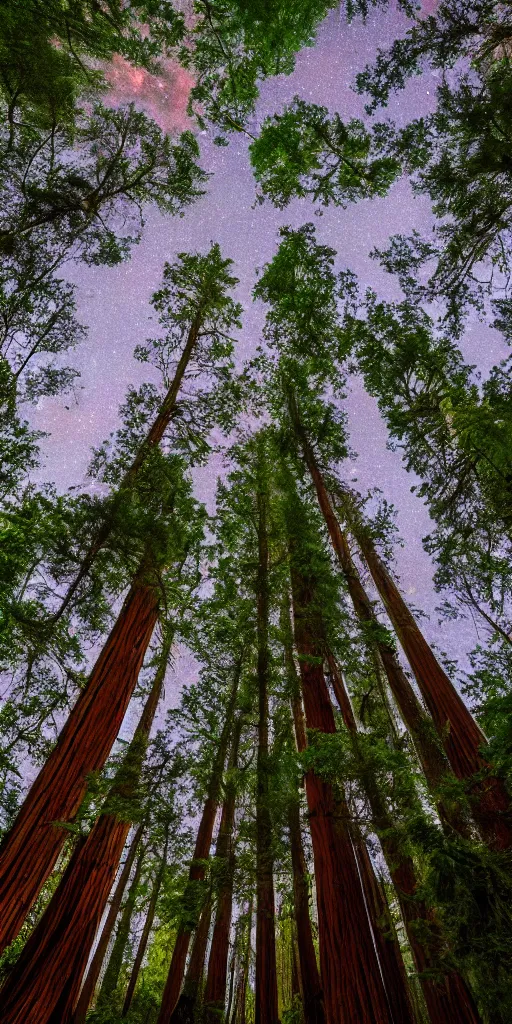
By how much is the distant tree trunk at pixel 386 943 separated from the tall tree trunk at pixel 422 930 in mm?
236

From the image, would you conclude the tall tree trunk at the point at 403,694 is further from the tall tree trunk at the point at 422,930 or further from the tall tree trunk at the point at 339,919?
the tall tree trunk at the point at 339,919

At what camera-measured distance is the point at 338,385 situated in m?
11.3

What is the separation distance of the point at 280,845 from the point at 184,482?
5.76 metres

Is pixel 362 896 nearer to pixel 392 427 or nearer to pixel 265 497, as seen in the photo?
pixel 392 427

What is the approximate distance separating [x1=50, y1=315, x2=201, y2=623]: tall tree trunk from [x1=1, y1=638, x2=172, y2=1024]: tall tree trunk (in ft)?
8.03

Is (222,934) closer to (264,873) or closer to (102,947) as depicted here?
(102,947)

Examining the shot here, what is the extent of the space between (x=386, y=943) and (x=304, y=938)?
10.4ft

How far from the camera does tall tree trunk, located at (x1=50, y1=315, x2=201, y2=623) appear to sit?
5.87 metres

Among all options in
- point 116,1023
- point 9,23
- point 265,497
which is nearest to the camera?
point 9,23

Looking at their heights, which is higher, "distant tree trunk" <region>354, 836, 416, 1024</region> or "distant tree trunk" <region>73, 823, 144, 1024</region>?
"distant tree trunk" <region>73, 823, 144, 1024</region>

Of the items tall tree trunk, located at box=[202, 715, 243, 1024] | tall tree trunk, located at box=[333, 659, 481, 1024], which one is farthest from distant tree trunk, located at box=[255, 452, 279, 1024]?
tall tree trunk, located at box=[333, 659, 481, 1024]

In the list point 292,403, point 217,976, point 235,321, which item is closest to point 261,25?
point 235,321

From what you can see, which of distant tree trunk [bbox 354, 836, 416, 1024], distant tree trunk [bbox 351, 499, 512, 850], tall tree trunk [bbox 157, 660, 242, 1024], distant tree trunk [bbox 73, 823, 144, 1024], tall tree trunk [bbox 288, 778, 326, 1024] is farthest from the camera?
distant tree trunk [bbox 73, 823, 144, 1024]

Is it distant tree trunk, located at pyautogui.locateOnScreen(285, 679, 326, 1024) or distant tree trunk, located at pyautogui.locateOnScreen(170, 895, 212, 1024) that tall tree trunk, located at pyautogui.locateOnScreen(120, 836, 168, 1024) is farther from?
distant tree trunk, located at pyautogui.locateOnScreen(285, 679, 326, 1024)
